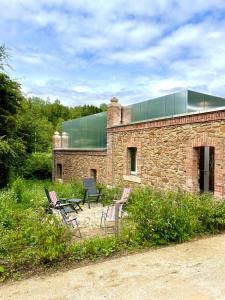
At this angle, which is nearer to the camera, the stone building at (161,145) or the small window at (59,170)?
the stone building at (161,145)

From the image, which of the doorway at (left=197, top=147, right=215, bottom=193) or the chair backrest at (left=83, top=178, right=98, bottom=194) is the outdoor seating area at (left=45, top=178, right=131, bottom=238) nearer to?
the chair backrest at (left=83, top=178, right=98, bottom=194)

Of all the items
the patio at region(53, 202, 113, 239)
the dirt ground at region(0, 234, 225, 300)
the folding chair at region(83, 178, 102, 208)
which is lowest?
the patio at region(53, 202, 113, 239)

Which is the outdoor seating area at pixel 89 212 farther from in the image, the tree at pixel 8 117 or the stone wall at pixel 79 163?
the tree at pixel 8 117

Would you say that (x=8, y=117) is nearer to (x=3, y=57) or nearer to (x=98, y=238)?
(x=3, y=57)

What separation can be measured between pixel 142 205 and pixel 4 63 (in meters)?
13.0

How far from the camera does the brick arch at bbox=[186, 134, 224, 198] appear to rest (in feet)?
25.3

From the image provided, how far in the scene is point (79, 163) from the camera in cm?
1620

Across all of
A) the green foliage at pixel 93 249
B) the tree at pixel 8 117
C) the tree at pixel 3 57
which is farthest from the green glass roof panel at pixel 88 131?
the green foliage at pixel 93 249

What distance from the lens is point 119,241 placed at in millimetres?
5535

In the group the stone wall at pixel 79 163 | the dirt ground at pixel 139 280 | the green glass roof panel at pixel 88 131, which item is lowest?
the dirt ground at pixel 139 280

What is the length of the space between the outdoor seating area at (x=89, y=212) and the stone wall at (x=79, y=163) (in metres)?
2.05

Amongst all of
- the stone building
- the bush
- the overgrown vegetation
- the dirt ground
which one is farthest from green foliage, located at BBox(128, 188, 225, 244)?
the bush

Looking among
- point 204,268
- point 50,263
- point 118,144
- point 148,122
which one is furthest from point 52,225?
point 118,144

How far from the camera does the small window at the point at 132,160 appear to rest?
12.1m
